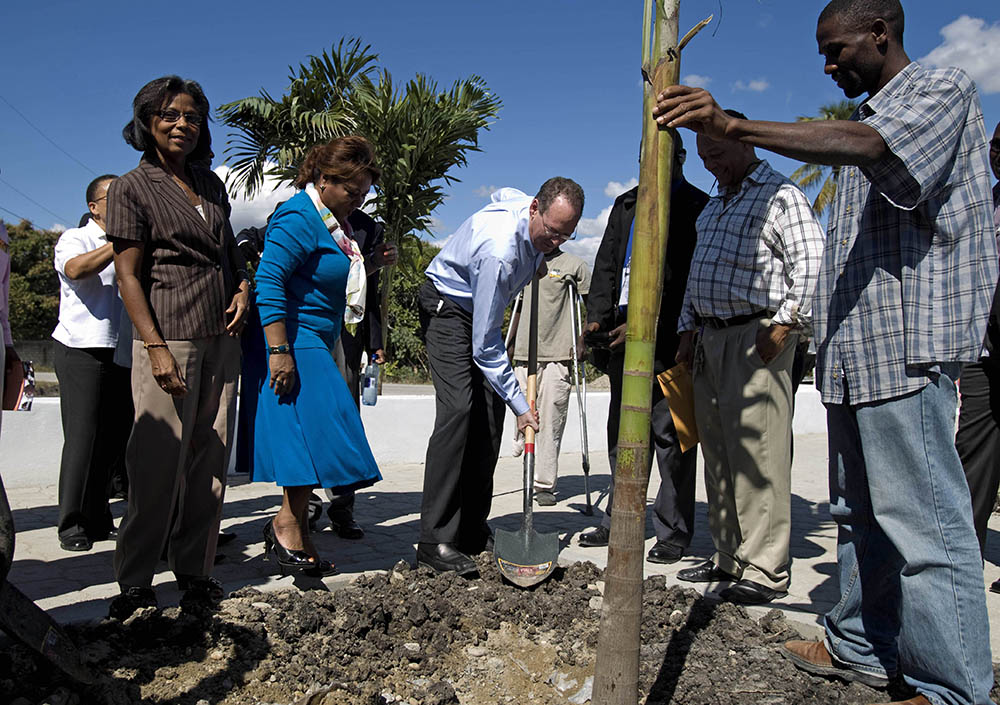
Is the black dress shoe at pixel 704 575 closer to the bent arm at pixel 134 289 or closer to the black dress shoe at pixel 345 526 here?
the black dress shoe at pixel 345 526

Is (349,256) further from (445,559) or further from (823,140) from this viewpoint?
(823,140)

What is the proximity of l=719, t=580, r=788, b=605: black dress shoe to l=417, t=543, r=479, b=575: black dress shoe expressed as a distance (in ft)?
4.17

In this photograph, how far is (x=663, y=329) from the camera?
4922 mm

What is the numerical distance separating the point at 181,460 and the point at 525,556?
1.70 m

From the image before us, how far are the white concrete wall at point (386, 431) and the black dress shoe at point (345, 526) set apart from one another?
10.0 feet

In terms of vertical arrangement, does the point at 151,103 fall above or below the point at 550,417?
above

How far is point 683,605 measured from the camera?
3586mm

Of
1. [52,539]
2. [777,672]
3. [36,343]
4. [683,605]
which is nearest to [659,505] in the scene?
[683,605]

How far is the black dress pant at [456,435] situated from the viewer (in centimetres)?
415

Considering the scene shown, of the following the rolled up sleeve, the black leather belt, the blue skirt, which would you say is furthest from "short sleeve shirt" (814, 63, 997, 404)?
the blue skirt

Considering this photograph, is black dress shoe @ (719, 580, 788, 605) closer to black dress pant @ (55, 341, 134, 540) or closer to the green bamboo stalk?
the green bamboo stalk

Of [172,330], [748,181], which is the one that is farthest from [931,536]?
[172,330]

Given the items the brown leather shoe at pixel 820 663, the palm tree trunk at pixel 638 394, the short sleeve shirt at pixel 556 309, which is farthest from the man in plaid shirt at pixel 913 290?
the short sleeve shirt at pixel 556 309

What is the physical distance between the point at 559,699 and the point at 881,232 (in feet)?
6.58
